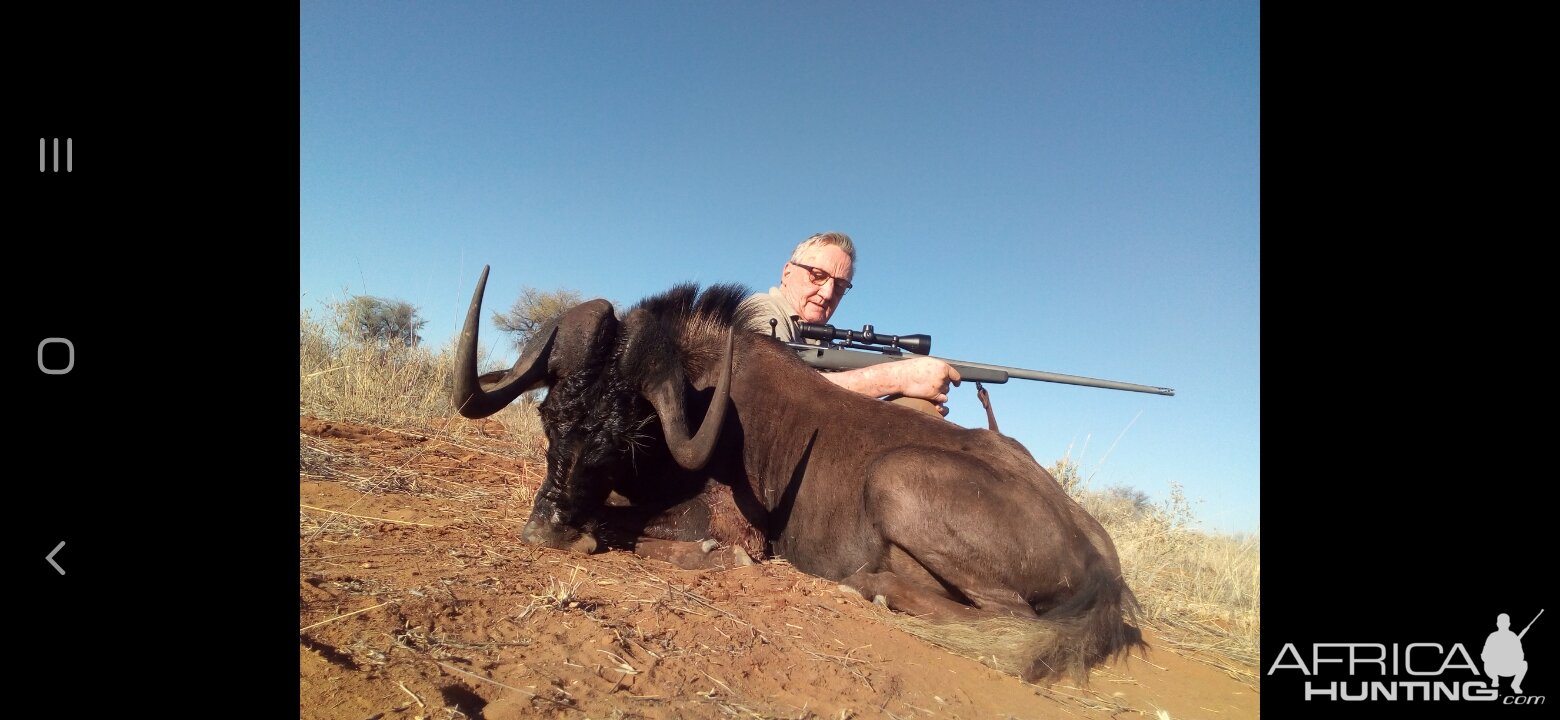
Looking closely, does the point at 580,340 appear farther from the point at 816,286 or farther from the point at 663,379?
the point at 816,286

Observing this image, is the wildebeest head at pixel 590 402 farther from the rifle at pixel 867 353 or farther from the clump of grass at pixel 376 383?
the clump of grass at pixel 376 383

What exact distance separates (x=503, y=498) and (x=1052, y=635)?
12.5ft

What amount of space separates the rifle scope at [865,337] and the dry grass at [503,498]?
2.55 metres

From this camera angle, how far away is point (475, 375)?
420 centimetres

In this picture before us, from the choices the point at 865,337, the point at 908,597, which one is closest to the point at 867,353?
the point at 865,337

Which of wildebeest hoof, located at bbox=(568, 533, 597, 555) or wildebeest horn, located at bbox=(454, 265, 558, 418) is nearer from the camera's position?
wildebeest horn, located at bbox=(454, 265, 558, 418)

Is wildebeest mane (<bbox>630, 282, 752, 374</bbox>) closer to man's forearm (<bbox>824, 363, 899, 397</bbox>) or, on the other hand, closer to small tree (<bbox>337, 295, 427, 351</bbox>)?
man's forearm (<bbox>824, 363, 899, 397</bbox>)
